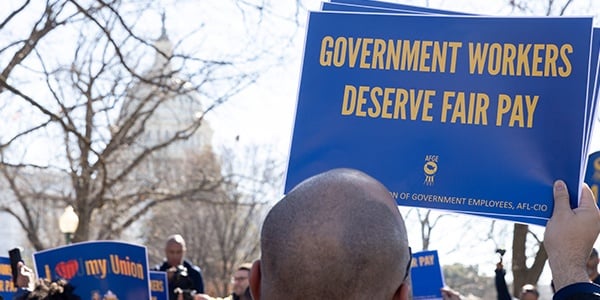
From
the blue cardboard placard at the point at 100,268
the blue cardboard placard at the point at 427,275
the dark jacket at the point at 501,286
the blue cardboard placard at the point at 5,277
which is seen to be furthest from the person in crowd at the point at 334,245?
the blue cardboard placard at the point at 5,277

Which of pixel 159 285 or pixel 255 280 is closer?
pixel 255 280

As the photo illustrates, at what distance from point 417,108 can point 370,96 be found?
0.58ft

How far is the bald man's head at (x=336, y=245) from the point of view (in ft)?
8.18

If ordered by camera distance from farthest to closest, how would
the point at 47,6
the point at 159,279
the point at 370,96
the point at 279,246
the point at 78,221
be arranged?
the point at 78,221
the point at 47,6
the point at 159,279
the point at 370,96
the point at 279,246

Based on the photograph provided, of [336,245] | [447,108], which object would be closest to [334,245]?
[336,245]

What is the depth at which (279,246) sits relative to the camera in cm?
259

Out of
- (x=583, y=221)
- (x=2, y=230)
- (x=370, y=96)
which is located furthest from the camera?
(x=2, y=230)

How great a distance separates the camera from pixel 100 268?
29.6 feet

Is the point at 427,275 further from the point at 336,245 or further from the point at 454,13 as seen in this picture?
the point at 336,245

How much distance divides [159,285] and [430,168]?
678cm

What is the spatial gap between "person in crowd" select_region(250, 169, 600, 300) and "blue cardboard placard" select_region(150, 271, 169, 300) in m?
7.98

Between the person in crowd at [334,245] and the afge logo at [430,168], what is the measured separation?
1463mm

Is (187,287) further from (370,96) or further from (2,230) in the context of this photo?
(2,230)

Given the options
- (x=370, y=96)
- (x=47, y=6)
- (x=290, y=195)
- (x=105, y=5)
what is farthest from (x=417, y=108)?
(x=47, y=6)
